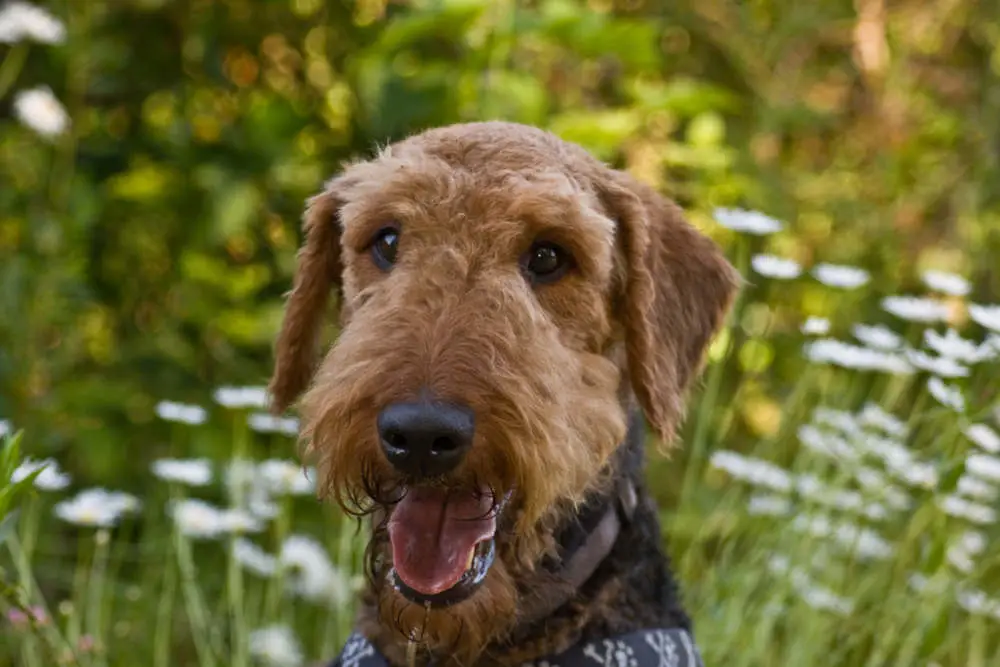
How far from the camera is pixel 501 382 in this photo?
190 cm

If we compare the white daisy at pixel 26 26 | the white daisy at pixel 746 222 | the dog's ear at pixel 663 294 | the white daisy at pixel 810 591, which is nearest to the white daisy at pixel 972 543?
the white daisy at pixel 810 591

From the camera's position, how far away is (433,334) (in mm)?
1918

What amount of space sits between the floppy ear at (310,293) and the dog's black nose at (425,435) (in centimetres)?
73

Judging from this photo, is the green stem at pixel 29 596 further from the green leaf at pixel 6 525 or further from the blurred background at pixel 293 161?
the blurred background at pixel 293 161

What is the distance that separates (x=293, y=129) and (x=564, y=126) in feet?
2.72

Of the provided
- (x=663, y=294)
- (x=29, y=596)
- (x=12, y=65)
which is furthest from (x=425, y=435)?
(x=12, y=65)

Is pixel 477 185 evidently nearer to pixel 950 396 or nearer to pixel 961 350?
pixel 950 396

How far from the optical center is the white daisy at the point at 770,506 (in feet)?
10.6

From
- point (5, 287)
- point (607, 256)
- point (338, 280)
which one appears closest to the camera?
point (607, 256)

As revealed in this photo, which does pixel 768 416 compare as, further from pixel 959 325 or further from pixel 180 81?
pixel 180 81

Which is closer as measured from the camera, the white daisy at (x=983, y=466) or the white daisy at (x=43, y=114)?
the white daisy at (x=983, y=466)

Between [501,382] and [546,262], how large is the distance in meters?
0.38

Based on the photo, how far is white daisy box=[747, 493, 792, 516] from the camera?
10.6ft

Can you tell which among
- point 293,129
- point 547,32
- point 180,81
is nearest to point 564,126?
point 547,32
